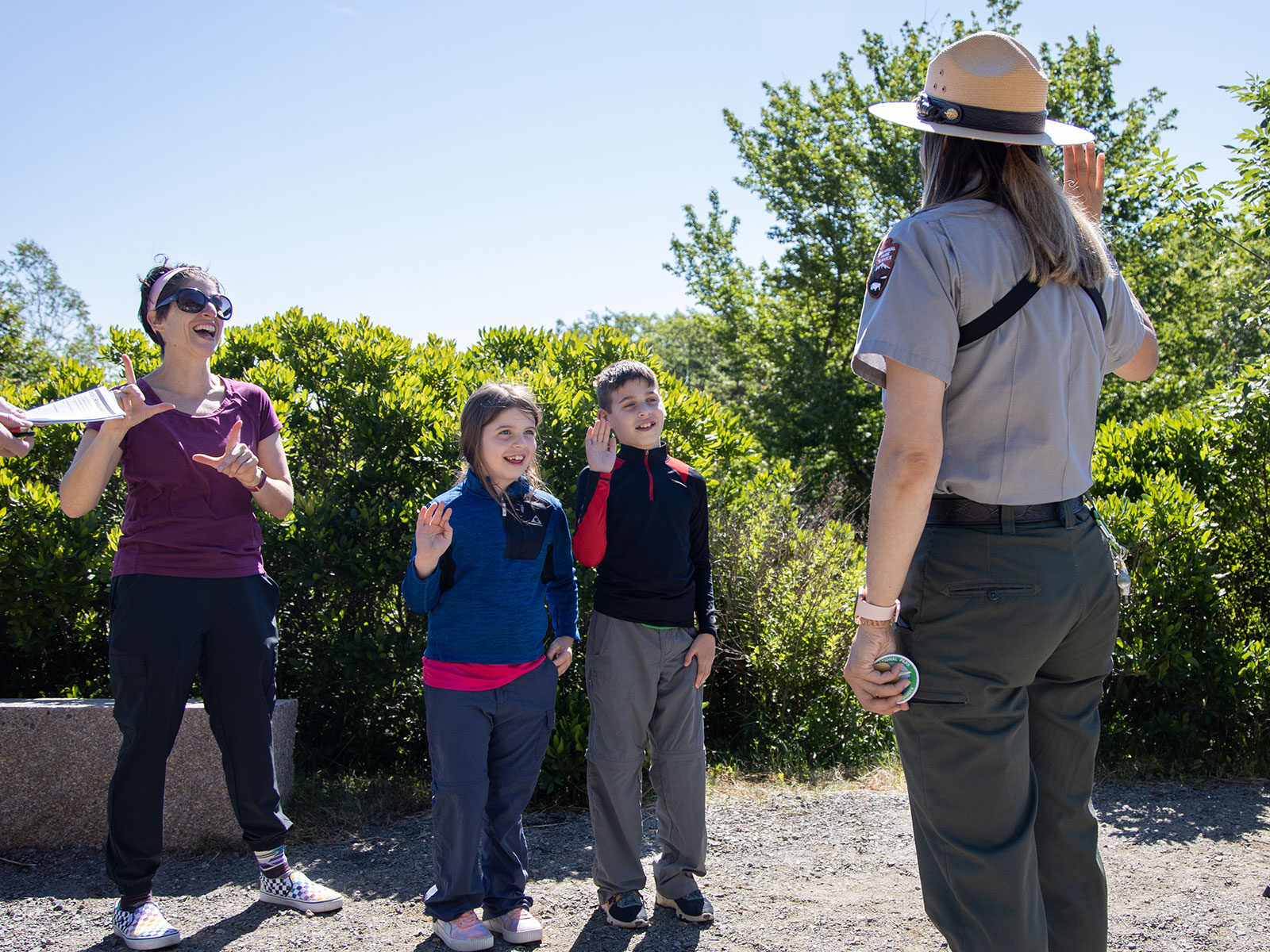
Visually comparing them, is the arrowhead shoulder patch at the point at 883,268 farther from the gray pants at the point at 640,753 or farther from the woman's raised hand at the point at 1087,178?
the gray pants at the point at 640,753

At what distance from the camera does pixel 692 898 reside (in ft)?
10.9

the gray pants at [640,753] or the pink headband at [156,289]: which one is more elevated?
the pink headband at [156,289]

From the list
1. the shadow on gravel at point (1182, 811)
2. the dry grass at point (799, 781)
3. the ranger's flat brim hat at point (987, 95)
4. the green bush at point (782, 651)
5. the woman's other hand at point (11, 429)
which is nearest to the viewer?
the ranger's flat brim hat at point (987, 95)

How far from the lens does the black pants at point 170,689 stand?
317 cm

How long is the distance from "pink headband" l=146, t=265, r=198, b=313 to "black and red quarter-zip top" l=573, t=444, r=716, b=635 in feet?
5.24

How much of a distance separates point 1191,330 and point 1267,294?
556 inches

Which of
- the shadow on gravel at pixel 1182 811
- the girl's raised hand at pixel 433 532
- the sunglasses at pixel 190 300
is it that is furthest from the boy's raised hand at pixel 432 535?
the shadow on gravel at pixel 1182 811

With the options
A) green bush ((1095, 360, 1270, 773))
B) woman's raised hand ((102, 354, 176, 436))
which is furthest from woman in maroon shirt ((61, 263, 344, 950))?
green bush ((1095, 360, 1270, 773))

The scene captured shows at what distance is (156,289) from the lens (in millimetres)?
3387

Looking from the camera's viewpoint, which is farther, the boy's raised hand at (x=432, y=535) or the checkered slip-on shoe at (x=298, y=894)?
the checkered slip-on shoe at (x=298, y=894)

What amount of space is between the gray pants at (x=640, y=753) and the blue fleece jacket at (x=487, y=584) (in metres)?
0.30

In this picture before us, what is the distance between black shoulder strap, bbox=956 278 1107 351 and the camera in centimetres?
191

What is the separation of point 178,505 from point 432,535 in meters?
0.92

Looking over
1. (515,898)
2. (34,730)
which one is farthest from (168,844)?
(515,898)
